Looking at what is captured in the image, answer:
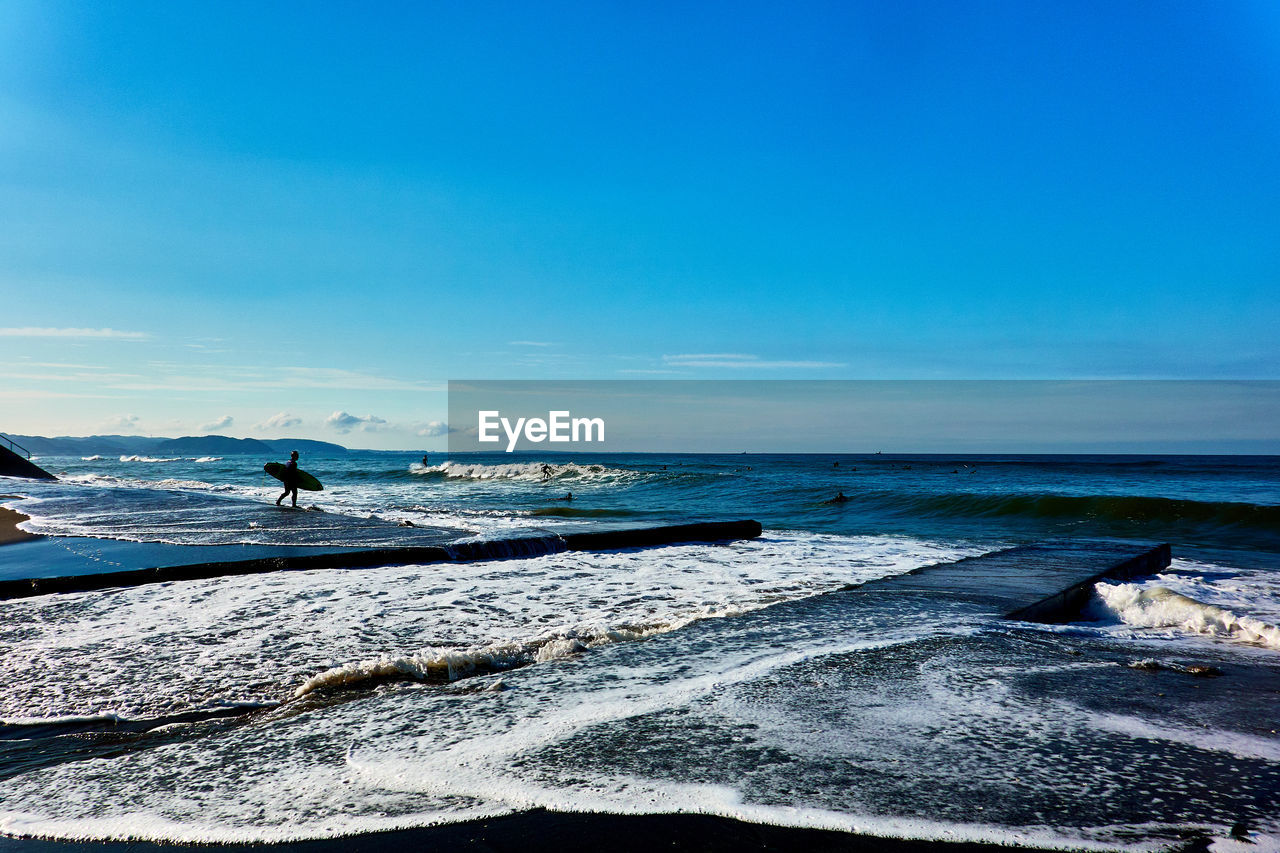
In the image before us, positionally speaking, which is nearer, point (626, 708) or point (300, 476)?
point (626, 708)

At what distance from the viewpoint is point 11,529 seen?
12.1 metres

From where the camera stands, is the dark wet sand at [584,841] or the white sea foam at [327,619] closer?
the dark wet sand at [584,841]

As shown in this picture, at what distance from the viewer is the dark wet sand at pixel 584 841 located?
91.8 inches

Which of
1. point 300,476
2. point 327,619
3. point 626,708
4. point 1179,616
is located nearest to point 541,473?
point 300,476

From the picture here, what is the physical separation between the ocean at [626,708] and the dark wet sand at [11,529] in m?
3.18

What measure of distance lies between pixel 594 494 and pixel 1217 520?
68.9ft

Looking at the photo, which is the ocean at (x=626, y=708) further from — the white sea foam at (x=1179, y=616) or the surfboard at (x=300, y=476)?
the surfboard at (x=300, y=476)

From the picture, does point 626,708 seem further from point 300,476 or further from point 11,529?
point 300,476

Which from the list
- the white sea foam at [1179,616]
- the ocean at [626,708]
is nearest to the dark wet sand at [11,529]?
the ocean at [626,708]

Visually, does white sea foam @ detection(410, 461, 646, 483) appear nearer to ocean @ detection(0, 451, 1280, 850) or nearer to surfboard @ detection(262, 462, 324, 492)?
surfboard @ detection(262, 462, 324, 492)

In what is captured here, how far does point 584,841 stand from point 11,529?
14197 millimetres

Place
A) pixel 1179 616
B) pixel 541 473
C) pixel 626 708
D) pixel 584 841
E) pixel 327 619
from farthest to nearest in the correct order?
pixel 541 473 → pixel 1179 616 → pixel 327 619 → pixel 626 708 → pixel 584 841

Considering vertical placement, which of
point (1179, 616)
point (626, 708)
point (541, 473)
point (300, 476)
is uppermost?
point (300, 476)

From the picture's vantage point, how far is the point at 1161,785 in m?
2.78
